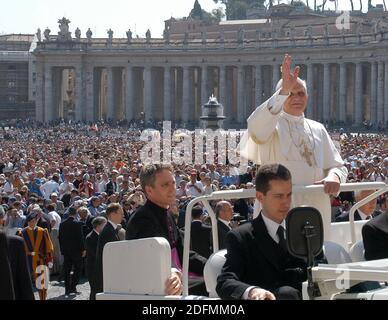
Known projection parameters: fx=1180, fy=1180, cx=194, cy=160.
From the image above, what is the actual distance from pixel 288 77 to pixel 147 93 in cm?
12364

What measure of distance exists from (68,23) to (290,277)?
455 ft

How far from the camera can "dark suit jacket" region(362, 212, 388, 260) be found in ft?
25.1

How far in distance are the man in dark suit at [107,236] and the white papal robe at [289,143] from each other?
13.7 feet

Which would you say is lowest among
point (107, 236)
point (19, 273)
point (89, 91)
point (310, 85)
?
point (107, 236)

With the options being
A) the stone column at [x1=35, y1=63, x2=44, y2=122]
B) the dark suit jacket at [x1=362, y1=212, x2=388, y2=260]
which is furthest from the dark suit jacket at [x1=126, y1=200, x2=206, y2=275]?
the stone column at [x1=35, y1=63, x2=44, y2=122]

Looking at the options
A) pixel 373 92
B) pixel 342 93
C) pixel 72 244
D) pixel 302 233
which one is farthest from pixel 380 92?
pixel 302 233

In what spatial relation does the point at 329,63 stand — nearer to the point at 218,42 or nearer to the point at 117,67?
the point at 218,42

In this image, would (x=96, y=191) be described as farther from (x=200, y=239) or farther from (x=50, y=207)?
(x=200, y=239)

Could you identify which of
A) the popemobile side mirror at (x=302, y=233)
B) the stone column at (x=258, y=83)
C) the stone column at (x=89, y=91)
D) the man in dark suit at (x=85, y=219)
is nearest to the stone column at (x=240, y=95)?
the stone column at (x=258, y=83)

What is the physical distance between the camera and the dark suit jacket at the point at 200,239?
12883 mm

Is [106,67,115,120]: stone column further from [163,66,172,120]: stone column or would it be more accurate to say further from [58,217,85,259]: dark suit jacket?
[58,217,85,259]: dark suit jacket

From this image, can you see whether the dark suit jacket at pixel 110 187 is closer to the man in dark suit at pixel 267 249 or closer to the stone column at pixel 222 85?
the man in dark suit at pixel 267 249

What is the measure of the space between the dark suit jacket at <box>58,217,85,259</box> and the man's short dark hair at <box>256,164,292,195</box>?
45.0 ft

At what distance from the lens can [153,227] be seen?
345 inches
